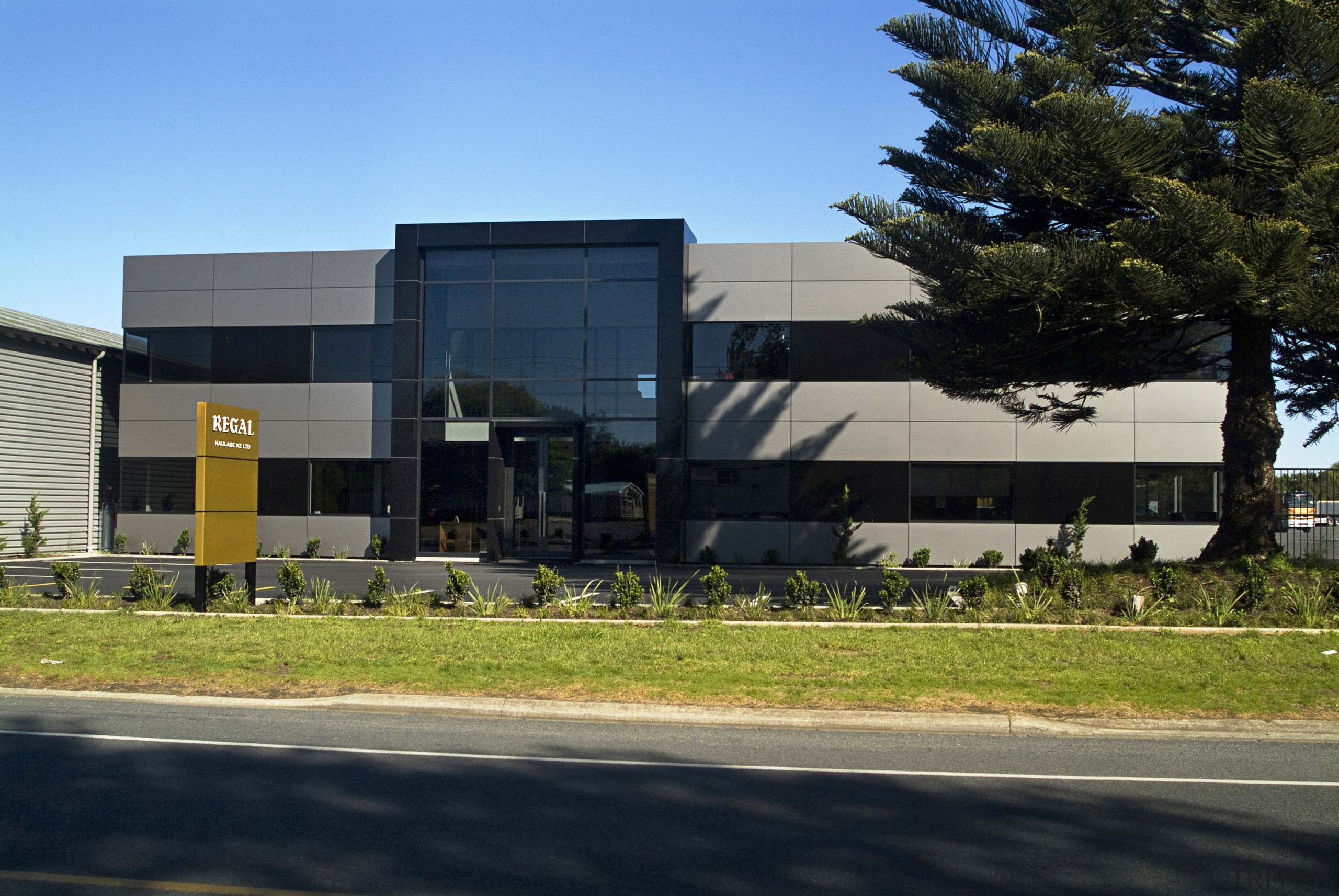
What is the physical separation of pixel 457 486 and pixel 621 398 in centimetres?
453

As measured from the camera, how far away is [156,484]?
89.4 feet

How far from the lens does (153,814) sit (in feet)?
20.1

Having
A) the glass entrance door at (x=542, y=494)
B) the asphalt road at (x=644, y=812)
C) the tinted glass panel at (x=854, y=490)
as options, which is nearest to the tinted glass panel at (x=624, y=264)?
the glass entrance door at (x=542, y=494)

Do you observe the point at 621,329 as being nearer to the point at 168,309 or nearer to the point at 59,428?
the point at 168,309

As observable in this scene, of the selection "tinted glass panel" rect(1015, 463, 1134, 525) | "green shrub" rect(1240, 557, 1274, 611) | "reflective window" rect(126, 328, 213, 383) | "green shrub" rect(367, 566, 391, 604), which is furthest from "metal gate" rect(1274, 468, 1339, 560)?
"reflective window" rect(126, 328, 213, 383)

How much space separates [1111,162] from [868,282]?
421 inches

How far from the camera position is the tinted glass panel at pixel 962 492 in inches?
963

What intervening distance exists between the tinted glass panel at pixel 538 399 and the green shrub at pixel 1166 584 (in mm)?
13806

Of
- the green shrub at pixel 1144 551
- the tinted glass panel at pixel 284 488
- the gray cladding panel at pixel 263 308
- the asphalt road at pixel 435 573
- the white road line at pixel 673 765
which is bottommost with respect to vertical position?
the white road line at pixel 673 765

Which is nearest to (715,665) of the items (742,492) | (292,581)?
(292,581)

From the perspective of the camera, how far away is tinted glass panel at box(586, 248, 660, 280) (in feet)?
81.2

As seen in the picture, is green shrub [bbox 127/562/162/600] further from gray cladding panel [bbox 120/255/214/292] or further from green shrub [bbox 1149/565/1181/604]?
green shrub [bbox 1149/565/1181/604]

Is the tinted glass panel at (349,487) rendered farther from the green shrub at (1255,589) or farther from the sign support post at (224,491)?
the green shrub at (1255,589)

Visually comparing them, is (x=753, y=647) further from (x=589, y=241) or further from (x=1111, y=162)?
(x=589, y=241)
